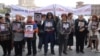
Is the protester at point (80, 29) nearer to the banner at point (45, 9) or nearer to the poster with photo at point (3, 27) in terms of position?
the banner at point (45, 9)

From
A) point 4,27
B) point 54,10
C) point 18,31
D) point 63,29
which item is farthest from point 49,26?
point 4,27

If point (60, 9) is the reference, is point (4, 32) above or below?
below

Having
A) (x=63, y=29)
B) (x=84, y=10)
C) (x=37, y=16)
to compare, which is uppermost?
(x=84, y=10)

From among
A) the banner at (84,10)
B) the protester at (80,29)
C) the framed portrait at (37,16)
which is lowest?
the protester at (80,29)

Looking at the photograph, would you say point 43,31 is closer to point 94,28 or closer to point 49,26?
point 49,26

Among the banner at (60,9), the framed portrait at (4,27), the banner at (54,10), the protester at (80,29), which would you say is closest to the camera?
the framed portrait at (4,27)

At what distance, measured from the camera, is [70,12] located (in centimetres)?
1158

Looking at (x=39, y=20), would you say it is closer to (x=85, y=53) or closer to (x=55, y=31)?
(x=55, y=31)

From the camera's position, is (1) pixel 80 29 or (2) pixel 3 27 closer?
(2) pixel 3 27

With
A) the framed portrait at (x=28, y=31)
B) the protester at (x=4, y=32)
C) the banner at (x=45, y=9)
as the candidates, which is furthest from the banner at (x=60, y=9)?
the protester at (x=4, y=32)

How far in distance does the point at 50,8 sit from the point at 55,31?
4.21ft

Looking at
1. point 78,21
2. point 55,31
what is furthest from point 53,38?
point 78,21

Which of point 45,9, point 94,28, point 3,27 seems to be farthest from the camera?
point 45,9

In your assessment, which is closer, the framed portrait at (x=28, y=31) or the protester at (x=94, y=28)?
the framed portrait at (x=28, y=31)
